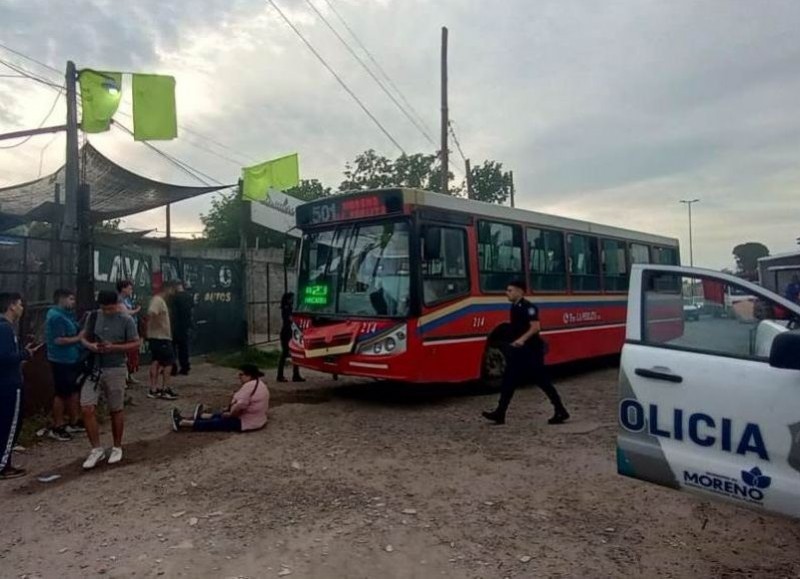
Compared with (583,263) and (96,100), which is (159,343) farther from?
(583,263)

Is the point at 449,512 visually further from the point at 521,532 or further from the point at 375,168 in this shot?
the point at 375,168

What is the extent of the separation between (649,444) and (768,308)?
98 centimetres

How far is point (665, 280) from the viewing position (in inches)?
151

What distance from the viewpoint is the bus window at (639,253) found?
42.6 feet

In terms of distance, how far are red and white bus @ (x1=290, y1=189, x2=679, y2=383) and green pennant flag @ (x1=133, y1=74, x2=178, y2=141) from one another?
8.77 ft

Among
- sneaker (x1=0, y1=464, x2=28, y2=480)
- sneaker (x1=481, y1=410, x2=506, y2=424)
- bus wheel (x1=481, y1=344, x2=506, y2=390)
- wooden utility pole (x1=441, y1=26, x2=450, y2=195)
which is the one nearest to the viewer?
sneaker (x1=0, y1=464, x2=28, y2=480)

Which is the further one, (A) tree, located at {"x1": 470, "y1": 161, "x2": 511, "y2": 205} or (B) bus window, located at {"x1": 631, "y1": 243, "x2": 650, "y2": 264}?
(A) tree, located at {"x1": 470, "y1": 161, "x2": 511, "y2": 205}

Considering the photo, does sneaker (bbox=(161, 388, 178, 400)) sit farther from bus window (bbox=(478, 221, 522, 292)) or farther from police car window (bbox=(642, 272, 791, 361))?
police car window (bbox=(642, 272, 791, 361))

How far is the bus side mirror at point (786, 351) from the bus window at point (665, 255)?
11254mm

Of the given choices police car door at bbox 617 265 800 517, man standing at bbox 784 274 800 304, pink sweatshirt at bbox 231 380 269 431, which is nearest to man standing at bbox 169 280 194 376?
pink sweatshirt at bbox 231 380 269 431

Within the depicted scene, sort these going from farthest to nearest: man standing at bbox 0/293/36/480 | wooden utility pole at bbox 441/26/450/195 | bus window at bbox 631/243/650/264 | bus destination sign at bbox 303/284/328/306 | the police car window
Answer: wooden utility pole at bbox 441/26/450/195
bus window at bbox 631/243/650/264
bus destination sign at bbox 303/284/328/306
man standing at bbox 0/293/36/480
the police car window

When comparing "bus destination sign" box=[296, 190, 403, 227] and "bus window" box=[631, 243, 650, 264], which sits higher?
"bus destination sign" box=[296, 190, 403, 227]

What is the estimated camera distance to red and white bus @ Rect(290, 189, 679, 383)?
784cm

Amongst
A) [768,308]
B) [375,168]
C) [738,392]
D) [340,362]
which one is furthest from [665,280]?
[375,168]
